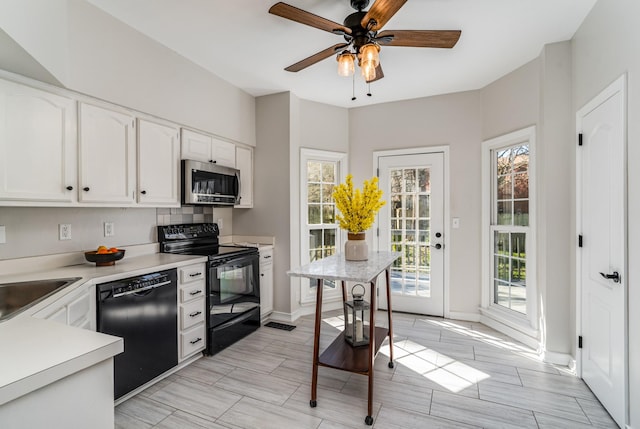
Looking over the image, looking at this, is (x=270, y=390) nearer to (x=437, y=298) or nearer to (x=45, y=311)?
(x=45, y=311)

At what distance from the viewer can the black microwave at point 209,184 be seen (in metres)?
2.98

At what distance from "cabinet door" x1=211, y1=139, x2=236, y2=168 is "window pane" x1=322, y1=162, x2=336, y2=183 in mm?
1237

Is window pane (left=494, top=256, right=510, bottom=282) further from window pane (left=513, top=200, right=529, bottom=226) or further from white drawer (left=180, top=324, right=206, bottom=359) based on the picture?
white drawer (left=180, top=324, right=206, bottom=359)

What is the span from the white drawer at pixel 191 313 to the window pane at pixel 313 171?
2.08 metres

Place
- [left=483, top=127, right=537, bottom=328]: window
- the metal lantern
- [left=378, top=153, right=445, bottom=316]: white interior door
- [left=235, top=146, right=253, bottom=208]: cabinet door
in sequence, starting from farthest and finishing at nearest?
[left=378, top=153, right=445, bottom=316]: white interior door, [left=235, top=146, right=253, bottom=208]: cabinet door, [left=483, top=127, right=537, bottom=328]: window, the metal lantern

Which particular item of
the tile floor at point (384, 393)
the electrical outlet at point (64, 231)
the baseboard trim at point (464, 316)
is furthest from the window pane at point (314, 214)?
the electrical outlet at point (64, 231)

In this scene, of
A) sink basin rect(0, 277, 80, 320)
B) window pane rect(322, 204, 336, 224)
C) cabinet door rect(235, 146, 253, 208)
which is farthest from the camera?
window pane rect(322, 204, 336, 224)

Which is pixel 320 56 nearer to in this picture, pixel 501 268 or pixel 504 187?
pixel 504 187

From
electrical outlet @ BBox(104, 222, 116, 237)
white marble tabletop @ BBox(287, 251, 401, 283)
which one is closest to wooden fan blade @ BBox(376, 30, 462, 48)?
white marble tabletop @ BBox(287, 251, 401, 283)

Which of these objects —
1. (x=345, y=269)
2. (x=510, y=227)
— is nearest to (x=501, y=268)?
(x=510, y=227)

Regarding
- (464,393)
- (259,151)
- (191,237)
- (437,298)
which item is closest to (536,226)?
(437,298)

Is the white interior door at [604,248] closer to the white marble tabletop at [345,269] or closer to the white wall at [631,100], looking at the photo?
the white wall at [631,100]

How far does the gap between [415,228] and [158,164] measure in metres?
3.07

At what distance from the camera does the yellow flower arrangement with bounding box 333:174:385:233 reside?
2.36 meters
